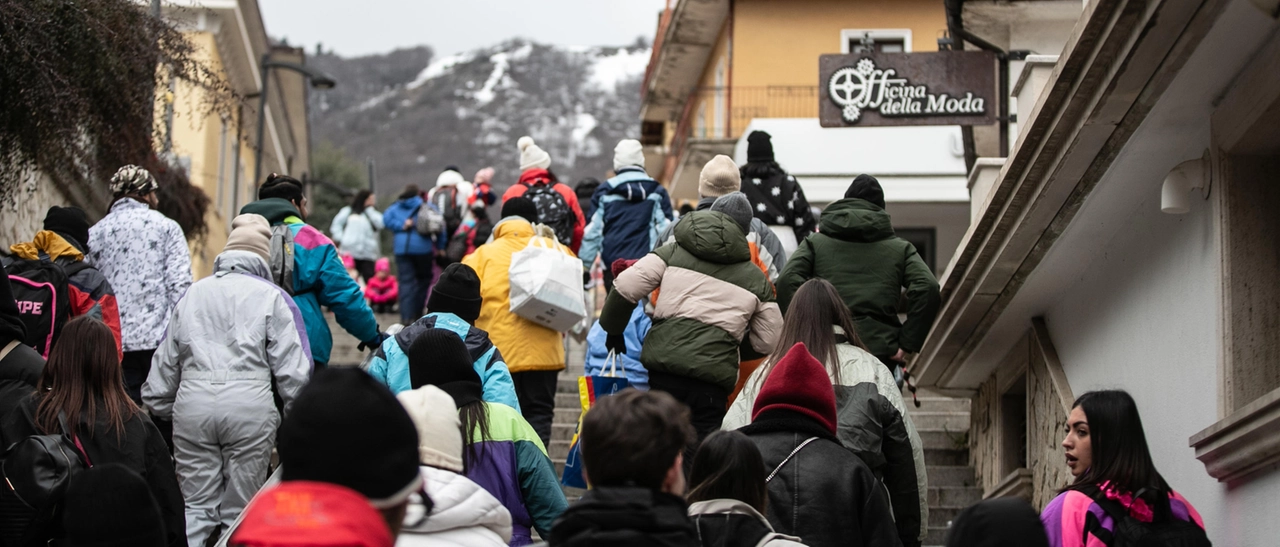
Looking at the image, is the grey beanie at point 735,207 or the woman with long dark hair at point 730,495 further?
the grey beanie at point 735,207

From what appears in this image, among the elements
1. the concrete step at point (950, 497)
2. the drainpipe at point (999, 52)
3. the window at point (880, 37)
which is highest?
the window at point (880, 37)

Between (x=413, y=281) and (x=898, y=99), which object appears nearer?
(x=898, y=99)

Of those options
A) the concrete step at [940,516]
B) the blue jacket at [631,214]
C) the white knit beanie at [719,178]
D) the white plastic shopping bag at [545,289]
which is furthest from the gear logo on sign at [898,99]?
the white plastic shopping bag at [545,289]

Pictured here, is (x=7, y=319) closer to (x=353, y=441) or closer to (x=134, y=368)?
(x=134, y=368)

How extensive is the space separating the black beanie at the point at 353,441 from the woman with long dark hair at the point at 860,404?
11.3 ft

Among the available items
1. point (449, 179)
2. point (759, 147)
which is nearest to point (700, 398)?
point (759, 147)

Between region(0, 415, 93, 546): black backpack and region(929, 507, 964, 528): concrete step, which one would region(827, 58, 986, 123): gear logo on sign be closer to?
region(929, 507, 964, 528): concrete step

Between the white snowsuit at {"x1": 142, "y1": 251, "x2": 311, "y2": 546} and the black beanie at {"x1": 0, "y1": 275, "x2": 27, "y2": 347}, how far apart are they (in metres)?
0.84

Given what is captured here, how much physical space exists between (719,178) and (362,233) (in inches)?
543

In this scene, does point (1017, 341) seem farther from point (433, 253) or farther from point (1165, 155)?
point (433, 253)

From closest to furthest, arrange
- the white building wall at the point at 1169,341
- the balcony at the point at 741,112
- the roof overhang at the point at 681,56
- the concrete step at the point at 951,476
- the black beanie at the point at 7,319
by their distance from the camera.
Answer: the black beanie at the point at 7,319 < the white building wall at the point at 1169,341 < the concrete step at the point at 951,476 < the balcony at the point at 741,112 < the roof overhang at the point at 681,56

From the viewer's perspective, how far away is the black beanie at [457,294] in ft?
25.8

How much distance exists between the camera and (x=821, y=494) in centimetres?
579

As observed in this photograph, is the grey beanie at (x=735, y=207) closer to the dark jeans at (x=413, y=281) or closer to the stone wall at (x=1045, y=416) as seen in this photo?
the stone wall at (x=1045, y=416)
